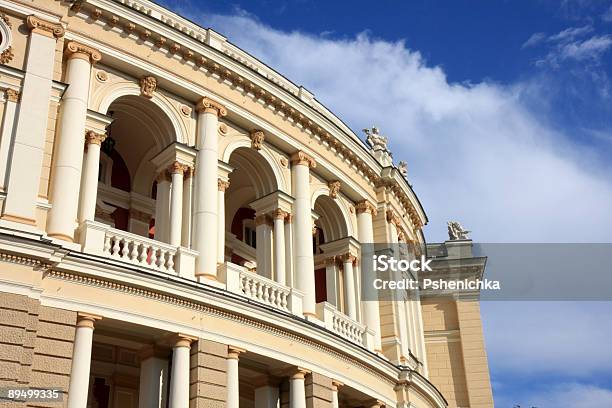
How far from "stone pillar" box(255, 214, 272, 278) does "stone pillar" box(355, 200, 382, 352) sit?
5435mm

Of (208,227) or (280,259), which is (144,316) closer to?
(208,227)

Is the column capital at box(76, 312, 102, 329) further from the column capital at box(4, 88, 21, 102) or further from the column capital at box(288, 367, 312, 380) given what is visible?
the column capital at box(288, 367, 312, 380)

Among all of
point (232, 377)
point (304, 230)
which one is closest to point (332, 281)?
point (304, 230)

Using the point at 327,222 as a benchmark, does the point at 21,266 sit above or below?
below

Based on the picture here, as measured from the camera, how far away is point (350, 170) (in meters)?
30.3

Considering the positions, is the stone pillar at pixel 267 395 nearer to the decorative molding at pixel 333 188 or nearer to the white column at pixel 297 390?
the white column at pixel 297 390

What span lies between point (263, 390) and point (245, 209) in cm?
953

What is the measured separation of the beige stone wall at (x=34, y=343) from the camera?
51.4 feet

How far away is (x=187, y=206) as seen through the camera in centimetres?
2264

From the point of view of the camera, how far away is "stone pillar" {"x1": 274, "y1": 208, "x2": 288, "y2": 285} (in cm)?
2508

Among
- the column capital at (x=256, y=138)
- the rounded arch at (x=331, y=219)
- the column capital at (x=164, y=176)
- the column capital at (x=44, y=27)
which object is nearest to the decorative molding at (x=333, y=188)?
the rounded arch at (x=331, y=219)

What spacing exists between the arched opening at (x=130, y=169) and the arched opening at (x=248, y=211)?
3.02m

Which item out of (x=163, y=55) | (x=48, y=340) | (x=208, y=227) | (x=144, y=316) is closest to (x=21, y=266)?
(x=48, y=340)

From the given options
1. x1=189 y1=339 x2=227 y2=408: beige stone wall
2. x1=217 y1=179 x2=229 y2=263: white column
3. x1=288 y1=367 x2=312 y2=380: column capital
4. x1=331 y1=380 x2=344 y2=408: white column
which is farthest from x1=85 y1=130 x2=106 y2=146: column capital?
x1=331 y1=380 x2=344 y2=408: white column
